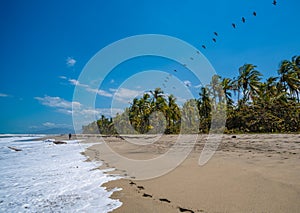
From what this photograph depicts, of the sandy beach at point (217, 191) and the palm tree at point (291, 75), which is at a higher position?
the palm tree at point (291, 75)

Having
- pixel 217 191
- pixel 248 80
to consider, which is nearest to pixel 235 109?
pixel 248 80

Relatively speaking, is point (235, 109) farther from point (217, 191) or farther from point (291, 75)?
point (217, 191)

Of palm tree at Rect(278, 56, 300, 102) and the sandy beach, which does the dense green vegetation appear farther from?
the sandy beach

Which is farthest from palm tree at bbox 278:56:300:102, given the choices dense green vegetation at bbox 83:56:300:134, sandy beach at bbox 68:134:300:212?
sandy beach at bbox 68:134:300:212

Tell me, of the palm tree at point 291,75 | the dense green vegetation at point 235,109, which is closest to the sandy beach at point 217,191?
the dense green vegetation at point 235,109

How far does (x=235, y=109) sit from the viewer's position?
25750 millimetres

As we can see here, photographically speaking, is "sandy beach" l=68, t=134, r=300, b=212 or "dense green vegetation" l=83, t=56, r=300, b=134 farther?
"dense green vegetation" l=83, t=56, r=300, b=134

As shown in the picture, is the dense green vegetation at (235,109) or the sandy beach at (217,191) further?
the dense green vegetation at (235,109)

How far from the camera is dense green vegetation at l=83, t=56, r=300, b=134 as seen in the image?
2012 centimetres

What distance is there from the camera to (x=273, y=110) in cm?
2056

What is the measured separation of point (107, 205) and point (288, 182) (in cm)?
292

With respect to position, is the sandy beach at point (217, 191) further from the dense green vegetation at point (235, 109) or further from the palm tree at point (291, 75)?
the palm tree at point (291, 75)

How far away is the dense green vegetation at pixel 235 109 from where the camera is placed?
20125 mm

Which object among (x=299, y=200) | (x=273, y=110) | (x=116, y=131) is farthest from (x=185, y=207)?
(x=116, y=131)
